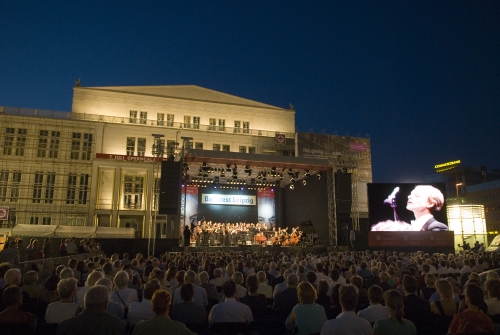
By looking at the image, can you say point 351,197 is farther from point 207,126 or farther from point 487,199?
point 487,199

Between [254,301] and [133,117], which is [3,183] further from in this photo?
[254,301]

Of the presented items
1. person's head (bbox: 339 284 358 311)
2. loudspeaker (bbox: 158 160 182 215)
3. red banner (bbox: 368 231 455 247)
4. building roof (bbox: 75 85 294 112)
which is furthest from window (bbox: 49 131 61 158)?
person's head (bbox: 339 284 358 311)

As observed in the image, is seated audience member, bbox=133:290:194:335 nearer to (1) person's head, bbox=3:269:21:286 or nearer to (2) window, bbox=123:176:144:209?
(1) person's head, bbox=3:269:21:286

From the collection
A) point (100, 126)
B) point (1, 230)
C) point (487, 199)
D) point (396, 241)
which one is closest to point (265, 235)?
point (396, 241)

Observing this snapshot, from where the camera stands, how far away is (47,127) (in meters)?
34.0

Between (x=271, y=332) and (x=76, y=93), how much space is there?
3623cm

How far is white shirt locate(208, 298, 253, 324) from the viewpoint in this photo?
4680 millimetres

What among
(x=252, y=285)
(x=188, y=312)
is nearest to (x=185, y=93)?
(x=252, y=285)

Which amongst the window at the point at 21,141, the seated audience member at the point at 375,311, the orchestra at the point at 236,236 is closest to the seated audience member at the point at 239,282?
the seated audience member at the point at 375,311

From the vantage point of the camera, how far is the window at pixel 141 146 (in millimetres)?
35594

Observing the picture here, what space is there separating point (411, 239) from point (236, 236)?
11.1 m

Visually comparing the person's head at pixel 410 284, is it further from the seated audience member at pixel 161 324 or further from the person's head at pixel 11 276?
the person's head at pixel 11 276

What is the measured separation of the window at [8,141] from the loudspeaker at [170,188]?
20420 mm

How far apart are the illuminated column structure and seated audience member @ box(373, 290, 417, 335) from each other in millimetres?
27021
